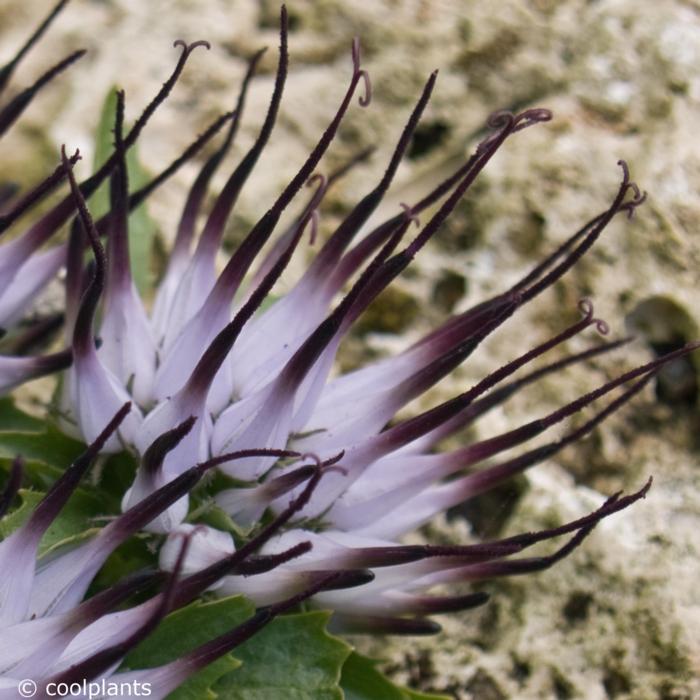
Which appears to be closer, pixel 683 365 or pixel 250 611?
pixel 250 611

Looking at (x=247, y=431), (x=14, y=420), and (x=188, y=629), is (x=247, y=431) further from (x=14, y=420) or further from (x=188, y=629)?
(x=14, y=420)

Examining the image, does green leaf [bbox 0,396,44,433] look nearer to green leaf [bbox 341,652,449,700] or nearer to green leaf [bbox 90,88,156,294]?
green leaf [bbox 90,88,156,294]

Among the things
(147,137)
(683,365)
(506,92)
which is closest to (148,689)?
(683,365)

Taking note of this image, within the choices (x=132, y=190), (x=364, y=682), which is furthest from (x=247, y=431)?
(x=132, y=190)

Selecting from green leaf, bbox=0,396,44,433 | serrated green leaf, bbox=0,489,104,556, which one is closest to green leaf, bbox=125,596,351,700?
serrated green leaf, bbox=0,489,104,556

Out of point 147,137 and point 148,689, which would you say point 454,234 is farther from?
point 148,689

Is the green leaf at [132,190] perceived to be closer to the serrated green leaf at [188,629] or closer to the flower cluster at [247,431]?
the flower cluster at [247,431]
